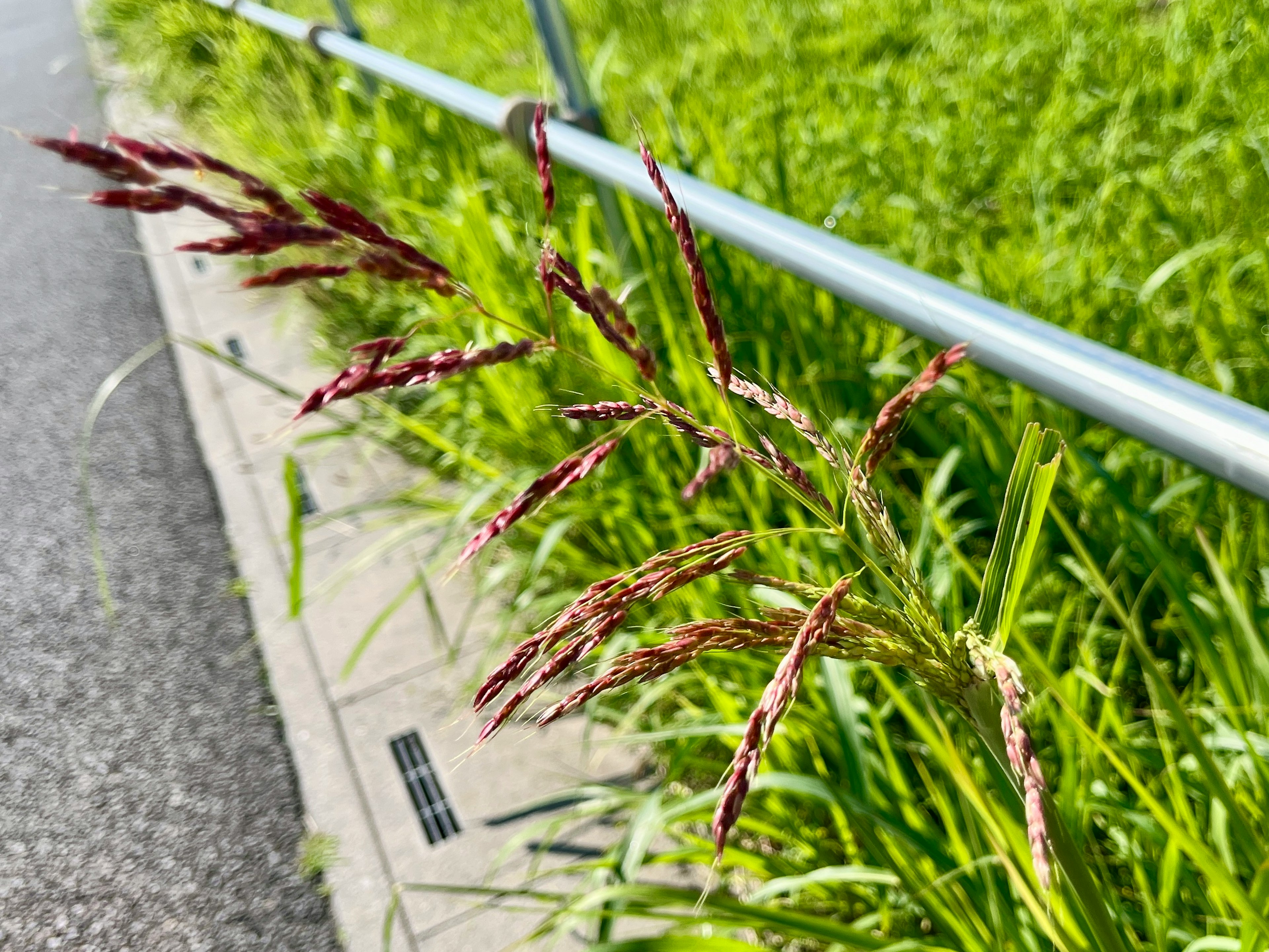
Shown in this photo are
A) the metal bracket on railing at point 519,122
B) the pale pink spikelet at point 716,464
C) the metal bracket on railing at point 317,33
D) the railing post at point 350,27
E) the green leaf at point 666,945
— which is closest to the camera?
the pale pink spikelet at point 716,464

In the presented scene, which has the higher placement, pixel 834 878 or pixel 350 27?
pixel 350 27

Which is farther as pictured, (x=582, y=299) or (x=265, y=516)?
(x=265, y=516)

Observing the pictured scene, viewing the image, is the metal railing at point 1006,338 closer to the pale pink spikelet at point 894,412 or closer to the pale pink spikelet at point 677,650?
the pale pink spikelet at point 894,412

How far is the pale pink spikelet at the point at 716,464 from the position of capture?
706 millimetres

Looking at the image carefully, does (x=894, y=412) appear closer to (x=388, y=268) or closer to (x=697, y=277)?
(x=697, y=277)

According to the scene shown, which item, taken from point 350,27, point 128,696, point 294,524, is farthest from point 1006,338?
point 350,27

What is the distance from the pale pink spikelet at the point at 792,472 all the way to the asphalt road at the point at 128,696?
1740mm

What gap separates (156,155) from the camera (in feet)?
1.86

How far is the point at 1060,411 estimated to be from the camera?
1970 mm

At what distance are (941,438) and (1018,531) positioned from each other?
4.66 ft

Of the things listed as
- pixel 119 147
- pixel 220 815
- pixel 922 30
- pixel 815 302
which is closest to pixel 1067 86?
pixel 922 30

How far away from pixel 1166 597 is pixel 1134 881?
0.63 metres

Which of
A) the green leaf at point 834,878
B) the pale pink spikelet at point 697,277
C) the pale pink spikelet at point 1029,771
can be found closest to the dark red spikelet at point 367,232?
the pale pink spikelet at point 697,277

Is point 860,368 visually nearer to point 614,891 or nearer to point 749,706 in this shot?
point 749,706
